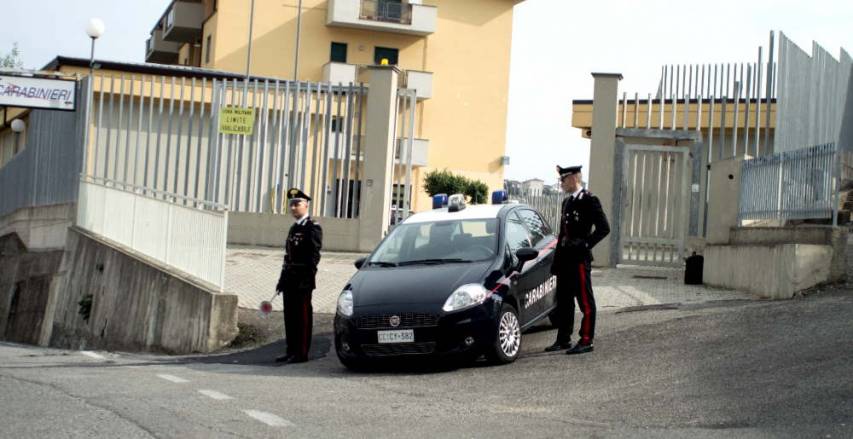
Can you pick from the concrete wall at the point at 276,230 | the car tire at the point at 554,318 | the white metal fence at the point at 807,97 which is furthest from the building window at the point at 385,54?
the car tire at the point at 554,318

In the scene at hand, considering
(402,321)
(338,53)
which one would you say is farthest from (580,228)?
(338,53)

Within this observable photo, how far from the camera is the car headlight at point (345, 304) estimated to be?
12672mm

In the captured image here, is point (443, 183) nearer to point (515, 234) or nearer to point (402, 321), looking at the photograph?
point (515, 234)

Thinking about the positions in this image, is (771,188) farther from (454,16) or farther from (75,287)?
(454,16)

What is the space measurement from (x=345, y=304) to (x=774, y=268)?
5939 mm

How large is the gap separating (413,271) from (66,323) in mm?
11006

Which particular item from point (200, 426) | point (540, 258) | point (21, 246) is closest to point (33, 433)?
point (200, 426)

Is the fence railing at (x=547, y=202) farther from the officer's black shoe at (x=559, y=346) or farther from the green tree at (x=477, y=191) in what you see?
the green tree at (x=477, y=191)

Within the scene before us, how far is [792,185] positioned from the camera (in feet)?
55.3

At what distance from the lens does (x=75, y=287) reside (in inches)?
868

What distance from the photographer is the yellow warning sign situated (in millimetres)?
24203

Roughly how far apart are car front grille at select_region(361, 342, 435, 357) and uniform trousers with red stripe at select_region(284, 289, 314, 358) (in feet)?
6.06

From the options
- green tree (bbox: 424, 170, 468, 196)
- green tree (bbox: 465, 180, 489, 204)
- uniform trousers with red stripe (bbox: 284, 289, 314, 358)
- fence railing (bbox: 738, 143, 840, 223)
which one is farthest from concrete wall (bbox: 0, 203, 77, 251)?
green tree (bbox: 465, 180, 489, 204)

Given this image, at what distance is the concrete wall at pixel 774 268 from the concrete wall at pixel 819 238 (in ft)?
0.38
